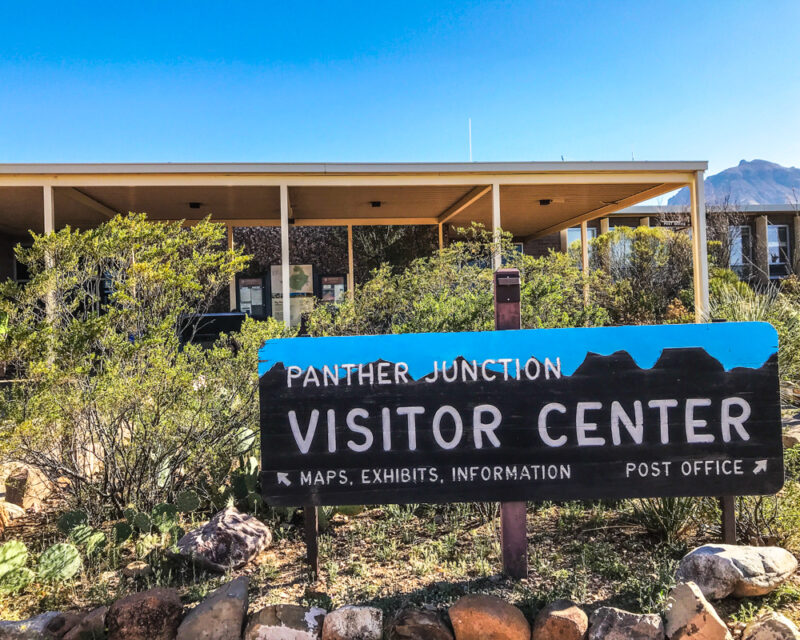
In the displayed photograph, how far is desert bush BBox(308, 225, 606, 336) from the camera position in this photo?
4461 millimetres

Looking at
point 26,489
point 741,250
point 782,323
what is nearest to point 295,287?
point 26,489

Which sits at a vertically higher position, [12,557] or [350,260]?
[350,260]

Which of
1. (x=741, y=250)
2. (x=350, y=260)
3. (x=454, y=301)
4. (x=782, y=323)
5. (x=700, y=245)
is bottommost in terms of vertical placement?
→ (x=782, y=323)

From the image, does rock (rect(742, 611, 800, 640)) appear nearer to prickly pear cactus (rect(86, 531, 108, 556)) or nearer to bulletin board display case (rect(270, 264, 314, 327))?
prickly pear cactus (rect(86, 531, 108, 556))

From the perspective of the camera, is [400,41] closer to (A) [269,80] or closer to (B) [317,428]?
(A) [269,80]

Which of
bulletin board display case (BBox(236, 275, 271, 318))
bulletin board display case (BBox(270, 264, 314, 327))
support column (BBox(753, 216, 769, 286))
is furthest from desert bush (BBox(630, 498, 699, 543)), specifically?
support column (BBox(753, 216, 769, 286))

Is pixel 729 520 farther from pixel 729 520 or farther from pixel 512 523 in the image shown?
pixel 512 523

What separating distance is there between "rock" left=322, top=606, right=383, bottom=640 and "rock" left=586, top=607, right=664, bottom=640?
34.0 inches

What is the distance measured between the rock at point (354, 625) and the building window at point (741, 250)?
23.3 meters

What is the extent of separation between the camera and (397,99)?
1809cm

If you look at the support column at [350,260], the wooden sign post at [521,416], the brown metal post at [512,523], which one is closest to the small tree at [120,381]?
the wooden sign post at [521,416]

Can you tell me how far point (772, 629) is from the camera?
2.20 meters

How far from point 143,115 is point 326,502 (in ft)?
74.2

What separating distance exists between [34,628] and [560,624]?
2.20 metres
